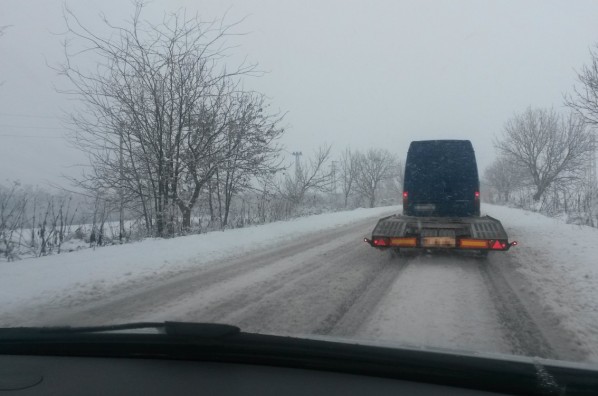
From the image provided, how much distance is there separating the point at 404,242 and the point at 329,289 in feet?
9.47

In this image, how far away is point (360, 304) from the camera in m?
5.66

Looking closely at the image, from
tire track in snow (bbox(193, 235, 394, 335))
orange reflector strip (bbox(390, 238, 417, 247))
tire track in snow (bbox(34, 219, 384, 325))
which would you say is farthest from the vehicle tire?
tire track in snow (bbox(34, 219, 384, 325))

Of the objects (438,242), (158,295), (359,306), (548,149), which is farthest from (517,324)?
(548,149)

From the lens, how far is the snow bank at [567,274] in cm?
481

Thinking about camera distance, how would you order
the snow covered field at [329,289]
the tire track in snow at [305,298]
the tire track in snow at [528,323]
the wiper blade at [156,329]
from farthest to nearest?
1. the tire track in snow at [305,298]
2. the snow covered field at [329,289]
3. the tire track in snow at [528,323]
4. the wiper blade at [156,329]

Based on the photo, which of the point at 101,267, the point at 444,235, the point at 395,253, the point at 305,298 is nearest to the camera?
the point at 305,298

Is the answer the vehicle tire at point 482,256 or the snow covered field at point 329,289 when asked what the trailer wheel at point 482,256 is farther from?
the snow covered field at point 329,289

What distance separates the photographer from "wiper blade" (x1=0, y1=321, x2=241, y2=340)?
2746 millimetres

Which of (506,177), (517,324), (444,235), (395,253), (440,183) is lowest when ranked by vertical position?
(517,324)

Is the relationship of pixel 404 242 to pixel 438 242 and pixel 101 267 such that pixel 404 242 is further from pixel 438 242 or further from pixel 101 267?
pixel 101 267

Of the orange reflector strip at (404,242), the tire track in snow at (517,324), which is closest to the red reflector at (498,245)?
the tire track in snow at (517,324)

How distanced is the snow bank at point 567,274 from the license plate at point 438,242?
1.20 metres

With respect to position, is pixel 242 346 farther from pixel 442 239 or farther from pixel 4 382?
pixel 442 239

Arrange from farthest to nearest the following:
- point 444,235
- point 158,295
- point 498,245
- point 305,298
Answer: point 444,235 < point 498,245 < point 158,295 < point 305,298
